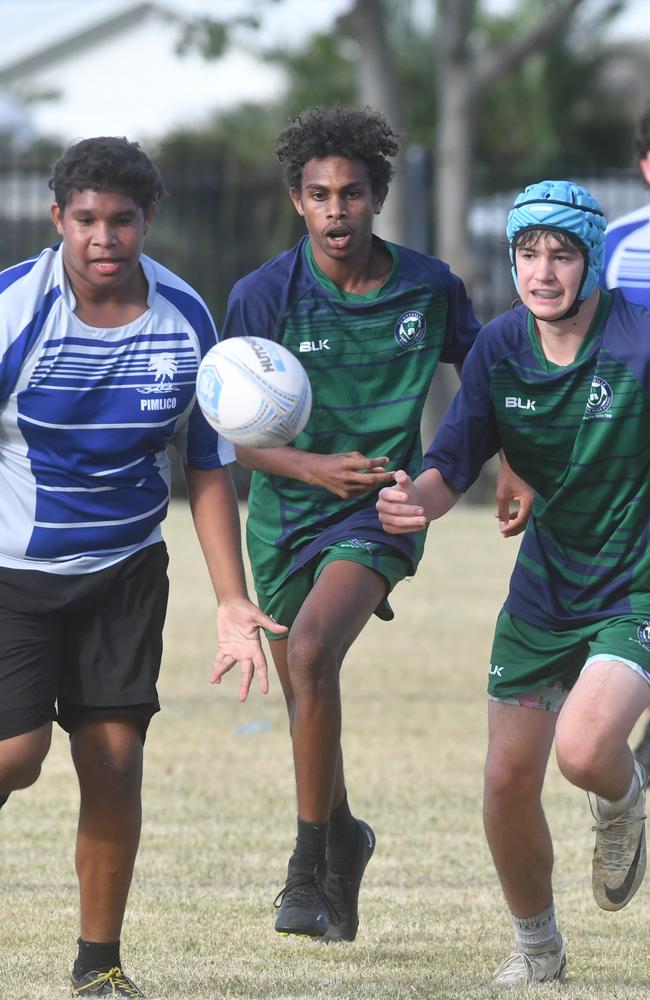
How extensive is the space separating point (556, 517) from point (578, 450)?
8.0 inches

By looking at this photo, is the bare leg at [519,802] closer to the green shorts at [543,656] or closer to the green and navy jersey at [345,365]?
the green shorts at [543,656]

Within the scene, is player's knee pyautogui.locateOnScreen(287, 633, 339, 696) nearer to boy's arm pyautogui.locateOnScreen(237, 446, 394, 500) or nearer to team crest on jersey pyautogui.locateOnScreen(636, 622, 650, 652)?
boy's arm pyautogui.locateOnScreen(237, 446, 394, 500)

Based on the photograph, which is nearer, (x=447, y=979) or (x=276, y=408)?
(x=276, y=408)

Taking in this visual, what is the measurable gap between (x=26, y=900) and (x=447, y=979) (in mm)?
1554

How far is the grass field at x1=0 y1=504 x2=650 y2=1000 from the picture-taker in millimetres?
5023

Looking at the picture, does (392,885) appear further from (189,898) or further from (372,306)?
(372,306)

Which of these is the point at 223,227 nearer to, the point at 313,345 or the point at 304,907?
the point at 313,345

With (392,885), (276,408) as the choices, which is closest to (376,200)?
(276,408)

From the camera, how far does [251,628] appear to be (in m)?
4.62

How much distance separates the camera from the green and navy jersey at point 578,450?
470cm

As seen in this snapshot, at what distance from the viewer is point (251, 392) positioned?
4547 millimetres

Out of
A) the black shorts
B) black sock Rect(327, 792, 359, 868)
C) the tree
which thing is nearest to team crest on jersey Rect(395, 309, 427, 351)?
the black shorts

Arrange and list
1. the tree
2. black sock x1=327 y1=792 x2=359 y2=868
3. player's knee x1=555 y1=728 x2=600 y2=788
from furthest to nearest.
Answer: the tree, black sock x1=327 y1=792 x2=359 y2=868, player's knee x1=555 y1=728 x2=600 y2=788

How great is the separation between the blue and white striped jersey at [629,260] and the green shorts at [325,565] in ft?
5.13
